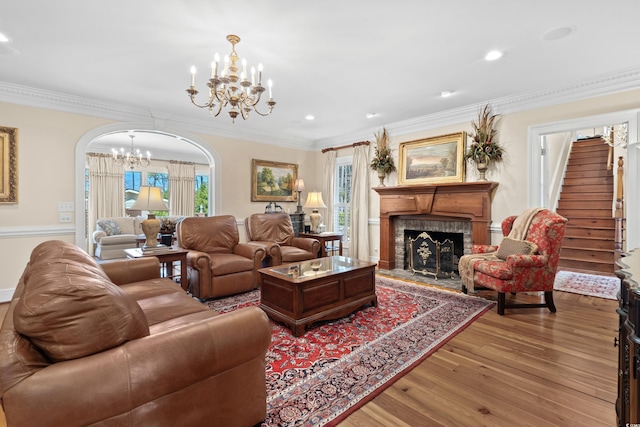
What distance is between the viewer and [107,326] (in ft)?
3.71

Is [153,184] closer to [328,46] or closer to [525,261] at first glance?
[328,46]

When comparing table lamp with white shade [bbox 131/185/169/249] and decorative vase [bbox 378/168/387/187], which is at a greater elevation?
decorative vase [bbox 378/168/387/187]

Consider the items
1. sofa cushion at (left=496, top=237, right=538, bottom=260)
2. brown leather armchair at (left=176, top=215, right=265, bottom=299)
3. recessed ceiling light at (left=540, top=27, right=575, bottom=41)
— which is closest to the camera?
recessed ceiling light at (left=540, top=27, right=575, bottom=41)

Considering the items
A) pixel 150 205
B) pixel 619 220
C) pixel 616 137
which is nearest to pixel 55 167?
pixel 150 205

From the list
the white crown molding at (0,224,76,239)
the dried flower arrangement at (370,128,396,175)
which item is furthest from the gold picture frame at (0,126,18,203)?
the dried flower arrangement at (370,128,396,175)

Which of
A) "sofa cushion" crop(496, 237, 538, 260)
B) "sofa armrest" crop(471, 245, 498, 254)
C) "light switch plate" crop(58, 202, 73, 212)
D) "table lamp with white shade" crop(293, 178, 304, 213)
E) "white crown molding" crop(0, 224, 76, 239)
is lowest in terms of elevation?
"sofa armrest" crop(471, 245, 498, 254)

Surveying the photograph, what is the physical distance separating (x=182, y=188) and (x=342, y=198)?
4.89 m

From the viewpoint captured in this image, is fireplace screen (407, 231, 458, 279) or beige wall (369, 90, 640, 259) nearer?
beige wall (369, 90, 640, 259)

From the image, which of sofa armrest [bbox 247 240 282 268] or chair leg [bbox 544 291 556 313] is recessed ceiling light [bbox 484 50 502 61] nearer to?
chair leg [bbox 544 291 556 313]

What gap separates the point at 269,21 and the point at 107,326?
90.9 inches

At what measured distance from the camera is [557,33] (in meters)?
2.50

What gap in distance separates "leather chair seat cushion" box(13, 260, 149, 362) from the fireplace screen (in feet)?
14.4

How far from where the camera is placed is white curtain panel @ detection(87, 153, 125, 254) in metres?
7.25

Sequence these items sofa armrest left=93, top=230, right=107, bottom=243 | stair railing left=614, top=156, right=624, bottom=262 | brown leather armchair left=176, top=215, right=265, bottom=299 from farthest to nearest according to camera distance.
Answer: sofa armrest left=93, top=230, right=107, bottom=243 → stair railing left=614, top=156, right=624, bottom=262 → brown leather armchair left=176, top=215, right=265, bottom=299
